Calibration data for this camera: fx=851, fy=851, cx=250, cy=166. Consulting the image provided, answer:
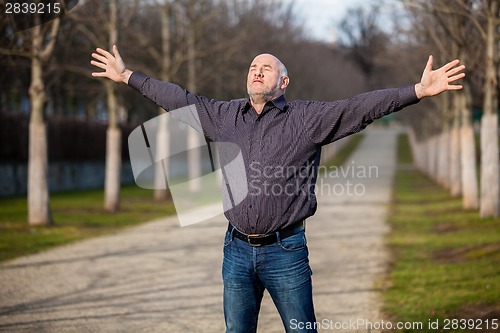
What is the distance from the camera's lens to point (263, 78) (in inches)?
192

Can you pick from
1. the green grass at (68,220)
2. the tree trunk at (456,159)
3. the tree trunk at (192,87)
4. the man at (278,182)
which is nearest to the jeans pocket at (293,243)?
the man at (278,182)

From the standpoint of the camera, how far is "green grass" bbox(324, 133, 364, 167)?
63.8 metres

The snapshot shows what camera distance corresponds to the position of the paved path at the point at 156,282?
820cm

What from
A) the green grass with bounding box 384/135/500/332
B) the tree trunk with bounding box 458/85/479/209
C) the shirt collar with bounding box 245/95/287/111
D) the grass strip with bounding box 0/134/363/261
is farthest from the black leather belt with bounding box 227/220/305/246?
the tree trunk with bounding box 458/85/479/209

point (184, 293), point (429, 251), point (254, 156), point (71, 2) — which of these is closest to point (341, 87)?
point (71, 2)

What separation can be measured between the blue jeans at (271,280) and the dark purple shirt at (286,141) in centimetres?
13

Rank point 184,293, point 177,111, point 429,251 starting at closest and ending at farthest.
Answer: point 177,111 < point 184,293 < point 429,251

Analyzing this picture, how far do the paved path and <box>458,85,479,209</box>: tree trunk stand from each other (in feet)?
17.0

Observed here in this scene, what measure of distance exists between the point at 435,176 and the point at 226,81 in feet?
37.7

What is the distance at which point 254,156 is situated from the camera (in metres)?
4.88

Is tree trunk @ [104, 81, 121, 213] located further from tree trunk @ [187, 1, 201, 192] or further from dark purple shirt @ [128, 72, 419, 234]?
dark purple shirt @ [128, 72, 419, 234]

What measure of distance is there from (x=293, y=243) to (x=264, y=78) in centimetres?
96

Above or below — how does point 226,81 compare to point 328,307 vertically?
above

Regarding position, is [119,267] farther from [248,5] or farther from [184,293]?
[248,5]
